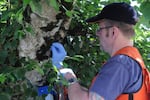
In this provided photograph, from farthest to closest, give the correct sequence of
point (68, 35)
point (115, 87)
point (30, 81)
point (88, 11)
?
1. point (88, 11)
2. point (68, 35)
3. point (30, 81)
4. point (115, 87)

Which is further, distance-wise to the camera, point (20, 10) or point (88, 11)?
point (88, 11)

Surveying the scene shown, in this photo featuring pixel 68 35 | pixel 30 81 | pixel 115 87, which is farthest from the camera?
pixel 68 35

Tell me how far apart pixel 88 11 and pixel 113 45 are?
3.72 ft

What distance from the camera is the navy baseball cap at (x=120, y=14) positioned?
275 cm

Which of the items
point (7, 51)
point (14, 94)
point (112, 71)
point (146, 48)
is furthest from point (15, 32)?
point (146, 48)

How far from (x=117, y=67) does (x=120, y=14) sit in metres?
0.44

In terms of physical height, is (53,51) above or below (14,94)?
above

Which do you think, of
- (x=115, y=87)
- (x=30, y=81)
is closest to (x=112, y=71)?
(x=115, y=87)

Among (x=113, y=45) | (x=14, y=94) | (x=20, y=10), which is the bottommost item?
→ (x=14, y=94)

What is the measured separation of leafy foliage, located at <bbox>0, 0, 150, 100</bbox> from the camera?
9.22ft

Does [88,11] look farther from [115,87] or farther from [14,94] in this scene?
[115,87]

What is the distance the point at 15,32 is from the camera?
2957 millimetres

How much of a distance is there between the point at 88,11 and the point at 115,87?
147cm

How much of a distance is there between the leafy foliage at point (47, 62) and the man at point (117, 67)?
122 mm
